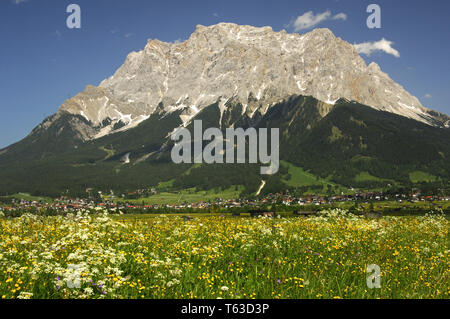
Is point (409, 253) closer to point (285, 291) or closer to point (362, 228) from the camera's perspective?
point (362, 228)

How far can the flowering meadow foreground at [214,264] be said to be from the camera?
28.8ft

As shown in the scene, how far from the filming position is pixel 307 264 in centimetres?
1200

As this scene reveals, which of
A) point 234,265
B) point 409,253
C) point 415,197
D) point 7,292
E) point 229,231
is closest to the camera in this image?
point 7,292

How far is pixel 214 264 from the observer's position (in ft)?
39.3

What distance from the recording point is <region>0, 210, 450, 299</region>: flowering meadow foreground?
28.8 ft

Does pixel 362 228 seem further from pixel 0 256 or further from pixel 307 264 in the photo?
pixel 0 256

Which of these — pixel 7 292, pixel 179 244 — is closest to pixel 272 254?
pixel 179 244

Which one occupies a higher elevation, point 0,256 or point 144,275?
point 0,256

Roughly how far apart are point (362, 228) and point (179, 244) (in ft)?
36.1

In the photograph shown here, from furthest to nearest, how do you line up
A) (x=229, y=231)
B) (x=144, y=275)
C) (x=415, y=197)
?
(x=415, y=197) < (x=229, y=231) < (x=144, y=275)

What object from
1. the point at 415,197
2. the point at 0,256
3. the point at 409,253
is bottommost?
the point at 415,197

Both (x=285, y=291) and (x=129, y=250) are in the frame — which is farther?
(x=129, y=250)
